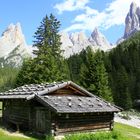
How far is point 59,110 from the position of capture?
94.4 feet

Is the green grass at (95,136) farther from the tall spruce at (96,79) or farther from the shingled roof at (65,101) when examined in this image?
the tall spruce at (96,79)

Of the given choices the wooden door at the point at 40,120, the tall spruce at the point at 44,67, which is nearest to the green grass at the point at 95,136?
the wooden door at the point at 40,120

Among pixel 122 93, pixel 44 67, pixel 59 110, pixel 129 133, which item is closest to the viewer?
pixel 59 110

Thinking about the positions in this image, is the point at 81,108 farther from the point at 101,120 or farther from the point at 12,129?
the point at 12,129

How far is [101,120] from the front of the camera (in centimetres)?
3481

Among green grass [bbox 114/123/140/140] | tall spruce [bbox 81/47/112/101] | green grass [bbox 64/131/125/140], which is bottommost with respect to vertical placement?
green grass [bbox 114/123/140/140]

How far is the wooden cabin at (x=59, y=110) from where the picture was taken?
99.2 ft

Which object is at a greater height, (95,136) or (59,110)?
(59,110)

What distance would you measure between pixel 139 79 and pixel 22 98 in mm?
79503

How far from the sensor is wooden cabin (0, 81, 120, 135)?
3023cm

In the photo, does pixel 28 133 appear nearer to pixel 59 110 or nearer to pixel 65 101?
pixel 65 101

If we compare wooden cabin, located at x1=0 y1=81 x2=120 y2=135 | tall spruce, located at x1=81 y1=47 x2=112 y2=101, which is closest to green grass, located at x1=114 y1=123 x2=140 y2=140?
wooden cabin, located at x1=0 y1=81 x2=120 y2=135

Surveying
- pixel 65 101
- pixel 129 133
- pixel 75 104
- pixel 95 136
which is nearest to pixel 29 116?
pixel 65 101

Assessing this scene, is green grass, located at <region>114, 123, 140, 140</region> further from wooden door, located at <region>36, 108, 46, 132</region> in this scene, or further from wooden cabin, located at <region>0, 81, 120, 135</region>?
wooden door, located at <region>36, 108, 46, 132</region>
